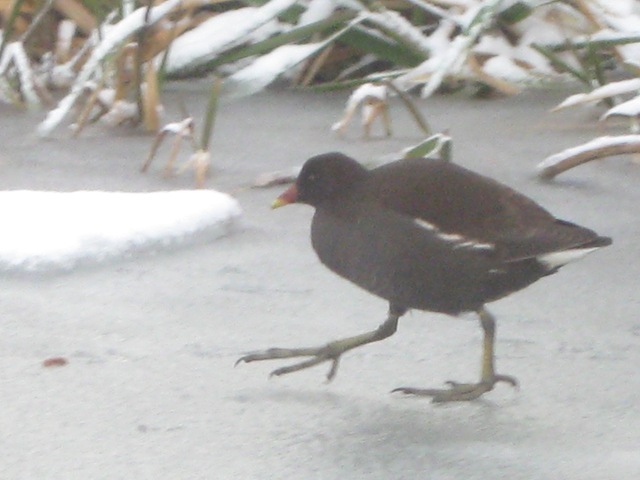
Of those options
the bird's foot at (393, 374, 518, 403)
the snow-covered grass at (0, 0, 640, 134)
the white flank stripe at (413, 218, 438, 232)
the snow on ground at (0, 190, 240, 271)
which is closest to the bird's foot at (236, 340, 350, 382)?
the bird's foot at (393, 374, 518, 403)

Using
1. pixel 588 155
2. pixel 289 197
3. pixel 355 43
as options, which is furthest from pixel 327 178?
pixel 355 43

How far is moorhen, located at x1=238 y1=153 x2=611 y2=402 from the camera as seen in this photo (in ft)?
5.78

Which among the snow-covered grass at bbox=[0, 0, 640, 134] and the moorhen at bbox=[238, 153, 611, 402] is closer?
the moorhen at bbox=[238, 153, 611, 402]

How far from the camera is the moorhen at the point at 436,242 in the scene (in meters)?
1.76

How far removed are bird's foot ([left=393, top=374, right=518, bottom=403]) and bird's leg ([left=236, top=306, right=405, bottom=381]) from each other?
135 millimetres

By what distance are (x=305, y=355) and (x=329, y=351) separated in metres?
0.04

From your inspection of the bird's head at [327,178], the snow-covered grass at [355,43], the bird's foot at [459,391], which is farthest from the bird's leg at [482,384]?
the snow-covered grass at [355,43]

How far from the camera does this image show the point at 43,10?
12.0 ft

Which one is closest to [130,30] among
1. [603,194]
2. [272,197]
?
[272,197]

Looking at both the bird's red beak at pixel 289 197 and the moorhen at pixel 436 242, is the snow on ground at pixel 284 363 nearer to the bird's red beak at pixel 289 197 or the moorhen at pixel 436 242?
the moorhen at pixel 436 242

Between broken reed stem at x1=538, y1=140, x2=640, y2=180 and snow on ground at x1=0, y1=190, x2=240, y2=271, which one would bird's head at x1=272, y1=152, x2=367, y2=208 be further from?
broken reed stem at x1=538, y1=140, x2=640, y2=180

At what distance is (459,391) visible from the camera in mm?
1778

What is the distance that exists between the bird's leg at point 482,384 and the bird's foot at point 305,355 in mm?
145

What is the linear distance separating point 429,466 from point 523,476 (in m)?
0.12
